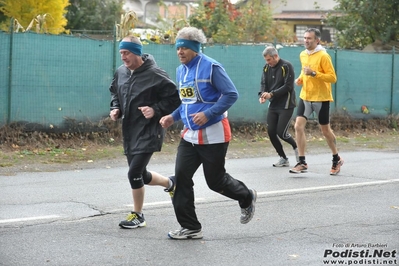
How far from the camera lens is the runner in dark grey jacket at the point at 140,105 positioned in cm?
734

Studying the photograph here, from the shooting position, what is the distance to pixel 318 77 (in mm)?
11109

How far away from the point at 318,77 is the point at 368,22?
47.6ft

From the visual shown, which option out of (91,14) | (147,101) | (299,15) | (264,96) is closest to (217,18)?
(91,14)

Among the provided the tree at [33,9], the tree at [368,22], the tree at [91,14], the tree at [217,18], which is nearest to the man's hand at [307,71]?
the tree at [368,22]

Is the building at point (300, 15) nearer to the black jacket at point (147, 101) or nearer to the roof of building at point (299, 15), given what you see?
the roof of building at point (299, 15)

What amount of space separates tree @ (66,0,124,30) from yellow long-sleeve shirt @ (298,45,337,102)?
2952cm

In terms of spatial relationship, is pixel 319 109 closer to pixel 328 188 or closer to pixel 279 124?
pixel 279 124

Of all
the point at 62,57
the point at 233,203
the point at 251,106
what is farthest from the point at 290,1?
the point at 233,203

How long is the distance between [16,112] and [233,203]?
6.30m

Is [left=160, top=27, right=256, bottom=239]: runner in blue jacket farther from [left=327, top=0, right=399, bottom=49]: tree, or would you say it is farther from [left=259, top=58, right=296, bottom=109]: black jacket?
[left=327, top=0, right=399, bottom=49]: tree

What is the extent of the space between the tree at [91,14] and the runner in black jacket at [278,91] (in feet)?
93.9

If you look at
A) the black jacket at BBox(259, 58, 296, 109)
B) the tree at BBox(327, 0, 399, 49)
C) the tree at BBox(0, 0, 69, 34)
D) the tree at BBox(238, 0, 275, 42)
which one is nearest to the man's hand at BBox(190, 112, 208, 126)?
the black jacket at BBox(259, 58, 296, 109)

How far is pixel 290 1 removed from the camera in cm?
4828

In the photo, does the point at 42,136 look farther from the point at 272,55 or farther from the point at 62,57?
the point at 272,55
